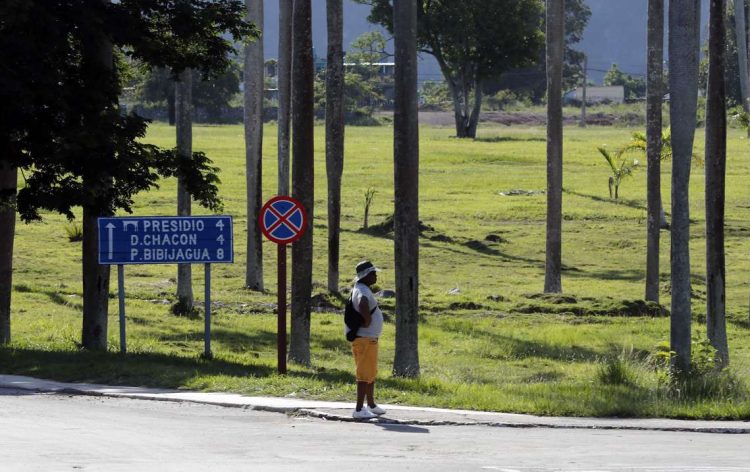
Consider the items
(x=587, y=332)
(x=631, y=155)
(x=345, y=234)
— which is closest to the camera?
(x=587, y=332)

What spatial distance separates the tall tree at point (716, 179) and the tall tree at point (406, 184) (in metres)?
4.43

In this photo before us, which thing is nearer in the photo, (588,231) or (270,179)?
(588,231)

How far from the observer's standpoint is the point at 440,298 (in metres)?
30.9

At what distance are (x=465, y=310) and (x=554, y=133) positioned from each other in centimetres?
480

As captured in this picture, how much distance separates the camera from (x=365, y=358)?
1428 centimetres

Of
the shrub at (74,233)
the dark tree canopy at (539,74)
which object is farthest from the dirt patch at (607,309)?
the dark tree canopy at (539,74)

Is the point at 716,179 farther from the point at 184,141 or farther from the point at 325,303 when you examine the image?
the point at 184,141

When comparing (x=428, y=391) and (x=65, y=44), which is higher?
(x=65, y=44)

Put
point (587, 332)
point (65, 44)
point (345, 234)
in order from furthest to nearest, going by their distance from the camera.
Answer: point (345, 234) < point (587, 332) < point (65, 44)

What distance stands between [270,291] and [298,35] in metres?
13.8

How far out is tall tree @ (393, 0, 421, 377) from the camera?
62.6 feet

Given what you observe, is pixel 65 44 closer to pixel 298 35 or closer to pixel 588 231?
pixel 298 35

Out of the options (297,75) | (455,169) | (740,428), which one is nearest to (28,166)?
(297,75)

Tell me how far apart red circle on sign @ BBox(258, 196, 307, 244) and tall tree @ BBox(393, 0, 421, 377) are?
6.83 feet
